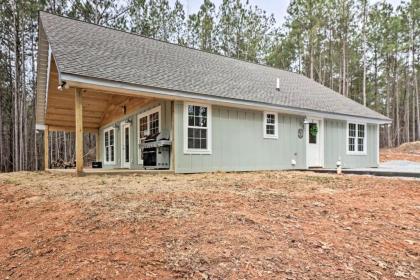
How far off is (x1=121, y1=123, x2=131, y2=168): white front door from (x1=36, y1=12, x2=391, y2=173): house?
4 cm

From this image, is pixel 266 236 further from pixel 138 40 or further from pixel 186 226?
pixel 138 40

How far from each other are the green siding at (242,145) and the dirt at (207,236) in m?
4.11

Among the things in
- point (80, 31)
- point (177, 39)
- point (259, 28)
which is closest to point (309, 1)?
point (259, 28)

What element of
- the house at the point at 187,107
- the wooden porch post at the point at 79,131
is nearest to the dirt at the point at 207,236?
the wooden porch post at the point at 79,131

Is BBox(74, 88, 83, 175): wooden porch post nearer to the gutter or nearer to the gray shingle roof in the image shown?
the gutter

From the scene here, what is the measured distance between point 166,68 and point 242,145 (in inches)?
141

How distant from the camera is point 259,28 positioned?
83.3 ft

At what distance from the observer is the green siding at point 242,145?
8.55m

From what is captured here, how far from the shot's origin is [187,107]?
28.3 feet

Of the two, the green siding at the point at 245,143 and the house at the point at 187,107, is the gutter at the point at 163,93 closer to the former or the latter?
the house at the point at 187,107

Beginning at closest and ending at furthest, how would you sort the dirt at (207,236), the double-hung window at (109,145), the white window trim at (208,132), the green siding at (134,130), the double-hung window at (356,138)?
1. the dirt at (207,236)
2. the white window trim at (208,132)
3. the green siding at (134,130)
4. the double-hung window at (356,138)
5. the double-hung window at (109,145)

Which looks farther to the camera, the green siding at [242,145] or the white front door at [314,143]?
the white front door at [314,143]

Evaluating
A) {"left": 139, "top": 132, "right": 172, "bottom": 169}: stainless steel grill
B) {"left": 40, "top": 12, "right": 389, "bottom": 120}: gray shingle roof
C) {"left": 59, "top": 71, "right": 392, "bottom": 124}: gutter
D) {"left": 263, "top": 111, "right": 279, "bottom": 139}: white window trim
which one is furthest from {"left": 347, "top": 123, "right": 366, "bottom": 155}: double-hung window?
{"left": 139, "top": 132, "right": 172, "bottom": 169}: stainless steel grill

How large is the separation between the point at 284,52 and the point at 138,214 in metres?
26.2
